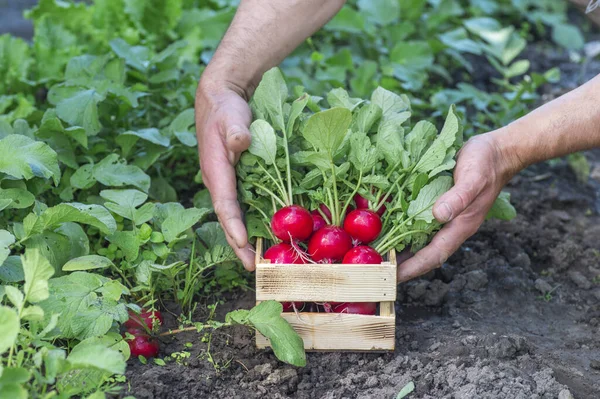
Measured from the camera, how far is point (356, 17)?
4785 mm

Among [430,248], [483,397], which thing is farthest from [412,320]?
[483,397]

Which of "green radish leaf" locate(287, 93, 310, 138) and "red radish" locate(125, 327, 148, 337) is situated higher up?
"green radish leaf" locate(287, 93, 310, 138)

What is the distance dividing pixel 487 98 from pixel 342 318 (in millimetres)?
2250

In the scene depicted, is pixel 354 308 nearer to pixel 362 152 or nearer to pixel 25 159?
pixel 362 152

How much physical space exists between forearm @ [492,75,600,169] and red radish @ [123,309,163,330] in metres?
1.26

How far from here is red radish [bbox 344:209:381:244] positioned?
8.39ft

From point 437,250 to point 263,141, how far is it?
66 centimetres

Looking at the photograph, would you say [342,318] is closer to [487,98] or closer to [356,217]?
[356,217]

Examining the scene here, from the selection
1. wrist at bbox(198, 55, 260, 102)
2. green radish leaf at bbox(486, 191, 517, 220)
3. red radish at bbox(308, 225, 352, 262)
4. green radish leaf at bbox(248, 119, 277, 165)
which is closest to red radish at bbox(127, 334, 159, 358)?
red radish at bbox(308, 225, 352, 262)

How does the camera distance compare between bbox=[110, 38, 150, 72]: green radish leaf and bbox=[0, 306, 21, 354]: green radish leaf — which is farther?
bbox=[110, 38, 150, 72]: green radish leaf

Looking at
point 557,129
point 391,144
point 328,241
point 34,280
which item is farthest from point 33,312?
point 557,129

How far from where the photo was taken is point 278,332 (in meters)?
2.39

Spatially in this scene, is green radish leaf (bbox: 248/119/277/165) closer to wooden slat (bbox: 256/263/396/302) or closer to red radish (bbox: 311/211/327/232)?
red radish (bbox: 311/211/327/232)

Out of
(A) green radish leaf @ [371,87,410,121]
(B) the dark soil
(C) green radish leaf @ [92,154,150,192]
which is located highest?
(A) green radish leaf @ [371,87,410,121]
